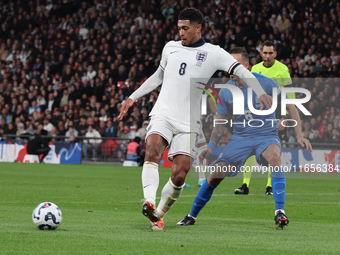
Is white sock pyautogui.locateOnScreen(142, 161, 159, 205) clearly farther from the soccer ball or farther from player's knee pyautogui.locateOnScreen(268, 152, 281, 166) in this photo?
player's knee pyautogui.locateOnScreen(268, 152, 281, 166)

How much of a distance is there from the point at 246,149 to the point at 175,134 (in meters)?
1.06

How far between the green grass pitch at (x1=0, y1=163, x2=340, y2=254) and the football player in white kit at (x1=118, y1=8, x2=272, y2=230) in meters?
0.60

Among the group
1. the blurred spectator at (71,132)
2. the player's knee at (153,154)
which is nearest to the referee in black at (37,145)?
the blurred spectator at (71,132)

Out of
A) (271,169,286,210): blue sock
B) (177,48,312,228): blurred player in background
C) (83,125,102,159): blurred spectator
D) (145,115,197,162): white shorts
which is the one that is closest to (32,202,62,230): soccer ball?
(145,115,197,162): white shorts

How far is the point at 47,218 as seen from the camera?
525 centimetres

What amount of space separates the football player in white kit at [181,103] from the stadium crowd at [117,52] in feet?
34.8

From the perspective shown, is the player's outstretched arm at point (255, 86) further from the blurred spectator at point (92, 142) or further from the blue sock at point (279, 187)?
the blurred spectator at point (92, 142)

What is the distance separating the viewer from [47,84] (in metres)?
24.4

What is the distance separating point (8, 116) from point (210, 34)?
9285 mm

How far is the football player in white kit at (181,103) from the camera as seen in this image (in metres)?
5.66

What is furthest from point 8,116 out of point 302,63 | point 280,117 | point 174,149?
point 174,149

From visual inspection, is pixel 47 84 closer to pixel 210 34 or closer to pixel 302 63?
pixel 210 34

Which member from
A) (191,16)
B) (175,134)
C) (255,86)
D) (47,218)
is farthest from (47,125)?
(255,86)

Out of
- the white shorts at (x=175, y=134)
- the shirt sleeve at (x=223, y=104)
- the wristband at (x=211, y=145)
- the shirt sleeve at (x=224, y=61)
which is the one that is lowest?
the wristband at (x=211, y=145)
